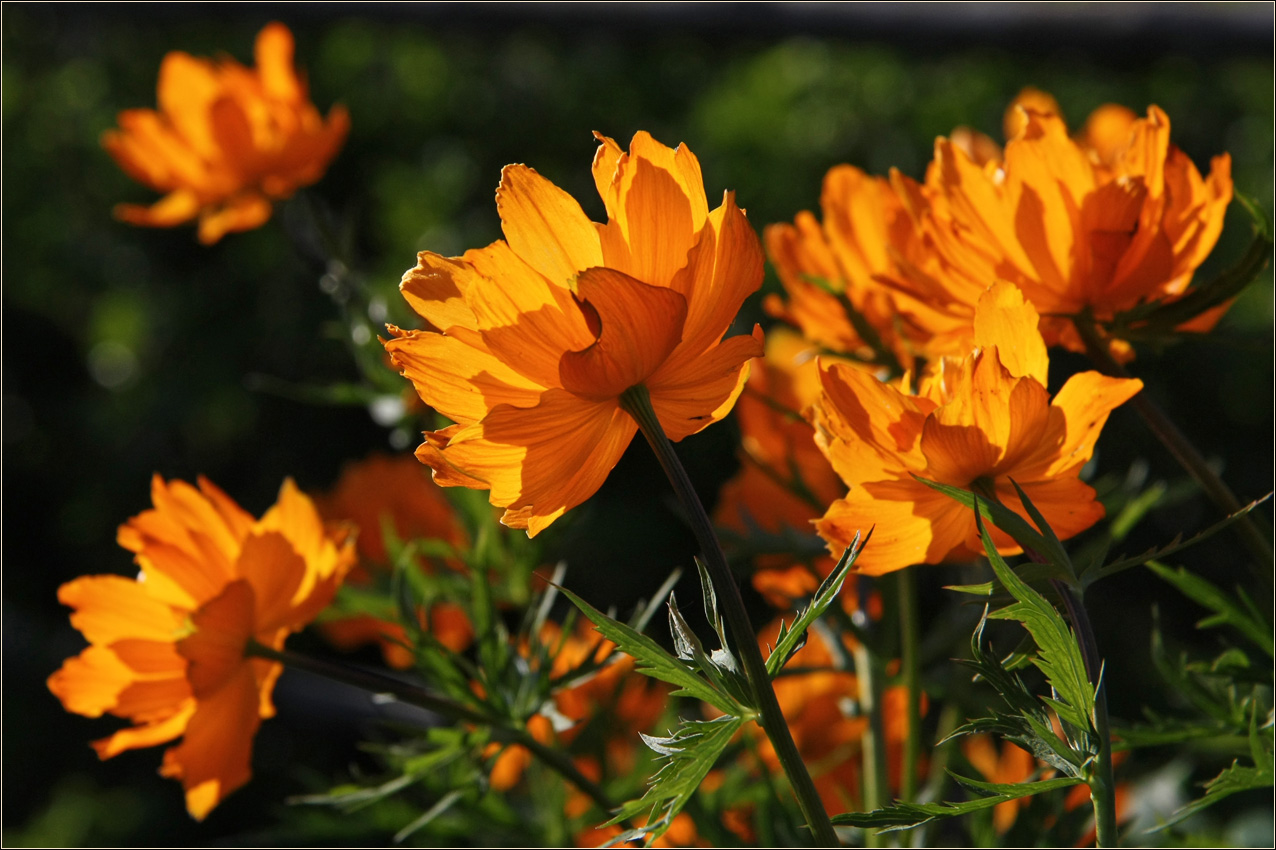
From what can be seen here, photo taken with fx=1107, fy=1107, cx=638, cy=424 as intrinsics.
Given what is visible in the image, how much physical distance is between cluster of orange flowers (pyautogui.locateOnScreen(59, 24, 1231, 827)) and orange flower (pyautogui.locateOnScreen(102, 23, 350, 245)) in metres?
0.36

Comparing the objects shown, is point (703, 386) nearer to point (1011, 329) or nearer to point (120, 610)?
point (1011, 329)

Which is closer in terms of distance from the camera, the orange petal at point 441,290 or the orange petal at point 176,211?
the orange petal at point 441,290

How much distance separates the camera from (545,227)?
0.36m

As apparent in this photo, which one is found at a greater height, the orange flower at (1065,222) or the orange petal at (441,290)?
the orange petal at (441,290)

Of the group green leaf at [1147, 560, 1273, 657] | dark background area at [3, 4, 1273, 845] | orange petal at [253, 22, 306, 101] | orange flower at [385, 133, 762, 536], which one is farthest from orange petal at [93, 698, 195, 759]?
dark background area at [3, 4, 1273, 845]

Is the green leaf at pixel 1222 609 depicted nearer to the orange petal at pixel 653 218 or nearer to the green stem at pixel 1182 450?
the green stem at pixel 1182 450

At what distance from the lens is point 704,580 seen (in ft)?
1.18

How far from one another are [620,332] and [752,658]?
0.35 feet

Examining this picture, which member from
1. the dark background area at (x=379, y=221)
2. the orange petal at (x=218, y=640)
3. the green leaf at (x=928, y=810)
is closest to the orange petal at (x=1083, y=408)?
the green leaf at (x=928, y=810)

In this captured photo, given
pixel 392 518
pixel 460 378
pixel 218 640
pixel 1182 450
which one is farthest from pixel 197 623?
pixel 1182 450

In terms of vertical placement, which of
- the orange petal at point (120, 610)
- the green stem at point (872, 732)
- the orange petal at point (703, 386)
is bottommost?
the green stem at point (872, 732)

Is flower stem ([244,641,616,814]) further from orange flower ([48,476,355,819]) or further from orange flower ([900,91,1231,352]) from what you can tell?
orange flower ([900,91,1231,352])

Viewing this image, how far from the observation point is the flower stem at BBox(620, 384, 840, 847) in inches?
12.9

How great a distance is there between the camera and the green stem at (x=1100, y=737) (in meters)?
0.33
